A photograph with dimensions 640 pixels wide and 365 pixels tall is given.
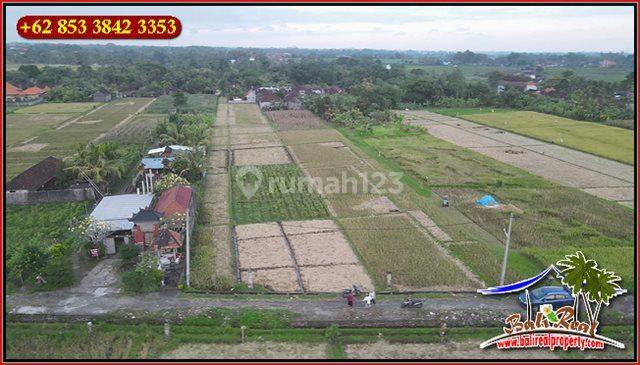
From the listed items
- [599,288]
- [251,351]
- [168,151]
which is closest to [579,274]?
[599,288]

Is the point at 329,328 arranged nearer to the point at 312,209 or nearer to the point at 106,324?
the point at 106,324

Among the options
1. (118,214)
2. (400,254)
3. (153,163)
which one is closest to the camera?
(400,254)

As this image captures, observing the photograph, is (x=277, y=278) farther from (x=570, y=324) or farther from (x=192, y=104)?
(x=192, y=104)

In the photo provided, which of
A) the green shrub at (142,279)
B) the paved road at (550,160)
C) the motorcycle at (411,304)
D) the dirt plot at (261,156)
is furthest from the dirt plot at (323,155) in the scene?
the motorcycle at (411,304)

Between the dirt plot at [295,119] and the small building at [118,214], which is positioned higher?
the dirt plot at [295,119]

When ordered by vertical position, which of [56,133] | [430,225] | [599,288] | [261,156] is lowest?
[430,225]

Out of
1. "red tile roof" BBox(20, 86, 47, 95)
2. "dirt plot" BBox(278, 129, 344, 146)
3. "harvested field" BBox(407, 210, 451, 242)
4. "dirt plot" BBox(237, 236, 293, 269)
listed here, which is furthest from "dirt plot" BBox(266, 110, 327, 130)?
"red tile roof" BBox(20, 86, 47, 95)

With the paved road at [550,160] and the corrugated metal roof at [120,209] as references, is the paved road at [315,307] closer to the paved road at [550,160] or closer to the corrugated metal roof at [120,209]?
the corrugated metal roof at [120,209]

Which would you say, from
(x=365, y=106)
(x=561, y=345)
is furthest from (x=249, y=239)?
(x=365, y=106)

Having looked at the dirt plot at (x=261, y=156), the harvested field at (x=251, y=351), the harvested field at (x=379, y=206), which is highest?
the dirt plot at (x=261, y=156)
